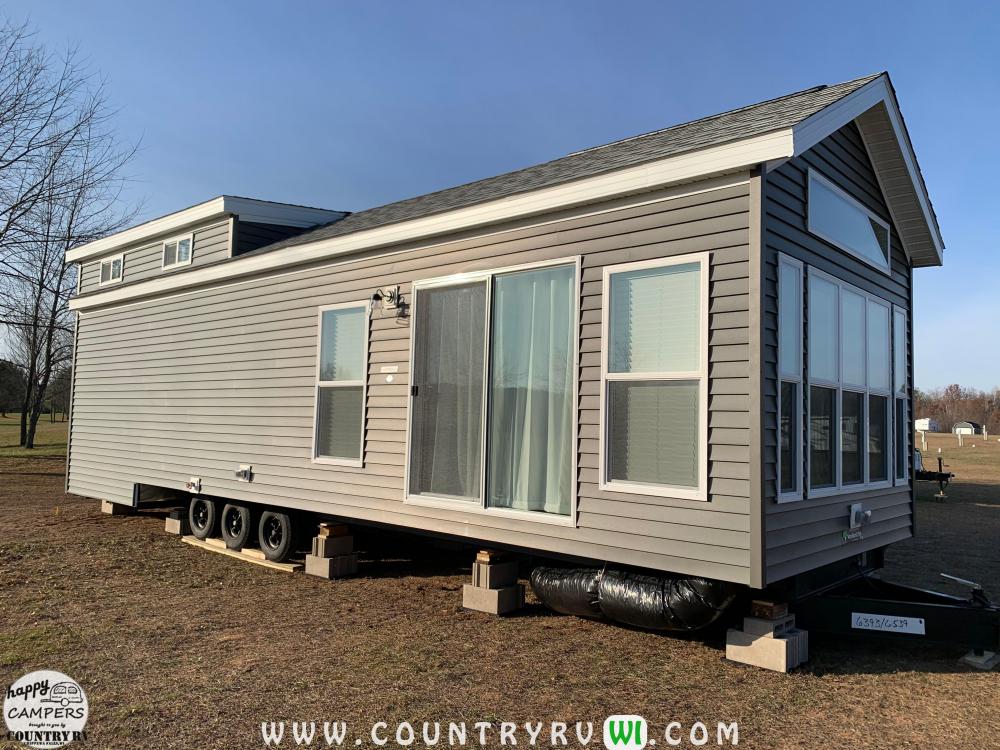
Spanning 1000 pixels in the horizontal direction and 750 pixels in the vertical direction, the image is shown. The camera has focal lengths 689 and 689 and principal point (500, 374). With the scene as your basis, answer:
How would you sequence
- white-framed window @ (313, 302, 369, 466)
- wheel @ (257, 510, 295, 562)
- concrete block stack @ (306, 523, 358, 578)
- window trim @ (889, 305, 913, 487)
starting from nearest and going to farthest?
window trim @ (889, 305, 913, 487) → white-framed window @ (313, 302, 369, 466) → concrete block stack @ (306, 523, 358, 578) → wheel @ (257, 510, 295, 562)

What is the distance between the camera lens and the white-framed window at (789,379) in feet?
15.1

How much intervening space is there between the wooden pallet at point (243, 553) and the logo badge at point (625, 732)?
15.6ft

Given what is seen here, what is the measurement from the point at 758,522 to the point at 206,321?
751cm

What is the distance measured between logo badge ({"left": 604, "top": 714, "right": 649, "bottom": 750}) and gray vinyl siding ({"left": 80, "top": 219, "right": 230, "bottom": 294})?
7.94 metres

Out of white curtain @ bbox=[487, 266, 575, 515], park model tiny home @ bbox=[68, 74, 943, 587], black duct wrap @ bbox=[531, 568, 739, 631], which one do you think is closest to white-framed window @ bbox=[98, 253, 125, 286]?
park model tiny home @ bbox=[68, 74, 943, 587]

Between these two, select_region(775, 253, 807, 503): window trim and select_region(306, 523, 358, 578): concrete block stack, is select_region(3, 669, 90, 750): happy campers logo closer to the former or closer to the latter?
select_region(306, 523, 358, 578): concrete block stack

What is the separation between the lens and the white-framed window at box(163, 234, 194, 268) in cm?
1110

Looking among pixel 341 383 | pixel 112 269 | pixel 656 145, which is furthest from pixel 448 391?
pixel 112 269

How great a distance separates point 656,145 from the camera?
596 cm

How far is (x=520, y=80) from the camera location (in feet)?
41.3

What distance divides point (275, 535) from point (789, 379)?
19.4ft

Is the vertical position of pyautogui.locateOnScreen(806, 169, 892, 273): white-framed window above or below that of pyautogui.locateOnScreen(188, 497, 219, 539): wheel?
above

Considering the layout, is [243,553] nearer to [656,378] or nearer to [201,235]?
[201,235]

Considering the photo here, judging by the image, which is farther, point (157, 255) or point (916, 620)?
point (157, 255)
